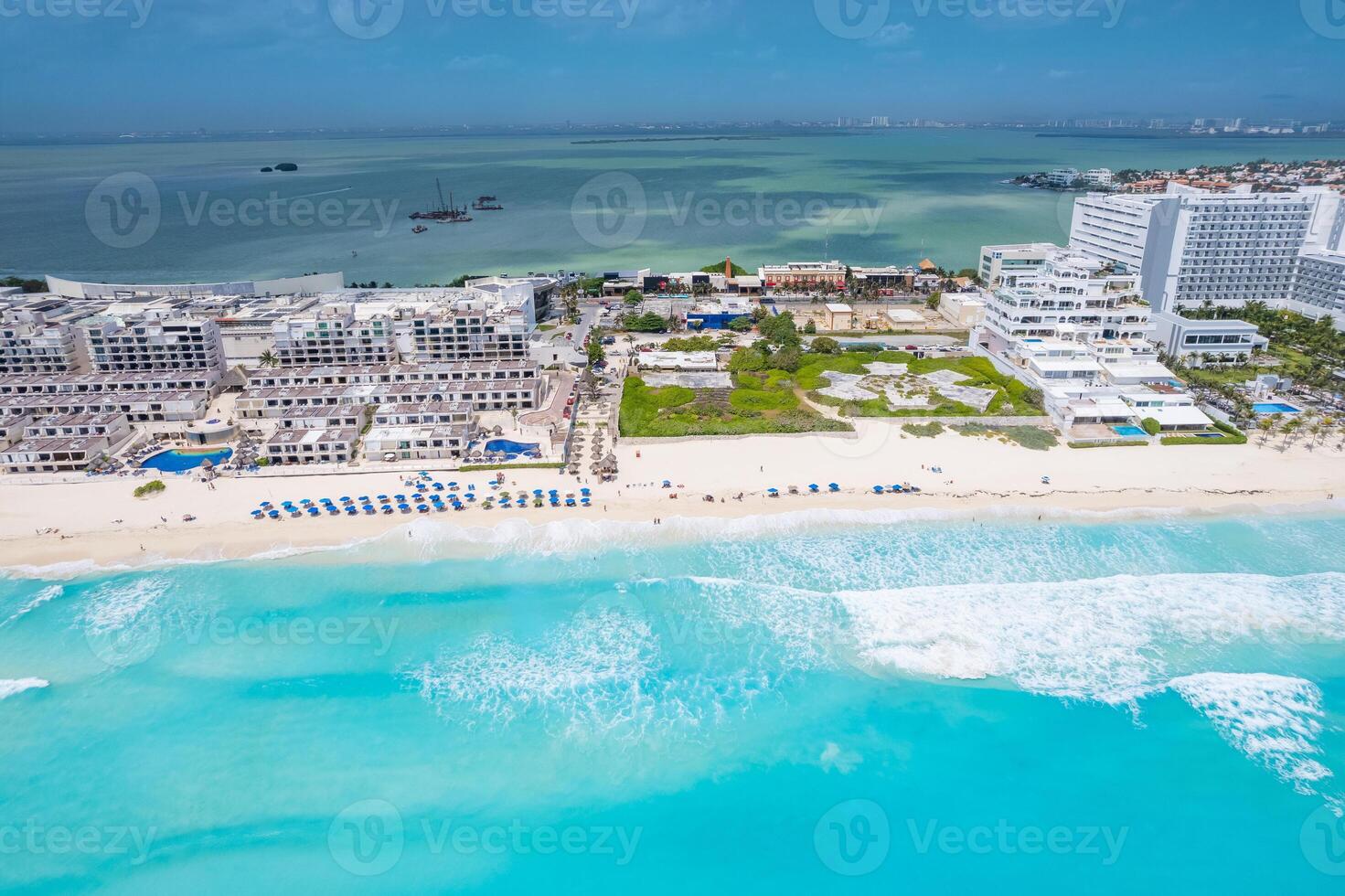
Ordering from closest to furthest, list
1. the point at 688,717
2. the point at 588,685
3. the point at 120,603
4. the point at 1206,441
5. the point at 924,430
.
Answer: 1. the point at 688,717
2. the point at 588,685
3. the point at 120,603
4. the point at 1206,441
5. the point at 924,430

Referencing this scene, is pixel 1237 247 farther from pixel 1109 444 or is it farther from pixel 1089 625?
pixel 1089 625

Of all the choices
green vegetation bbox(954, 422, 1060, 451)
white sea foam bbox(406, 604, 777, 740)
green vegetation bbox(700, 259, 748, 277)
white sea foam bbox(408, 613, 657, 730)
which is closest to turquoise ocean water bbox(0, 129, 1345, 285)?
green vegetation bbox(700, 259, 748, 277)

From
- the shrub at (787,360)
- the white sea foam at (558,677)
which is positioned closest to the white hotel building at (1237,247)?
the shrub at (787,360)

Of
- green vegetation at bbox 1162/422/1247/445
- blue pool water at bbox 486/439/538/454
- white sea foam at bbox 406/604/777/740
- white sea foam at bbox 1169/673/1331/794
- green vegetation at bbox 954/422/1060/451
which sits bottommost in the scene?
white sea foam at bbox 1169/673/1331/794

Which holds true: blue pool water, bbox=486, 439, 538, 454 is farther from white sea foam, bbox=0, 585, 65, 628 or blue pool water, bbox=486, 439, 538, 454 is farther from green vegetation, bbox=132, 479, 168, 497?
white sea foam, bbox=0, 585, 65, 628

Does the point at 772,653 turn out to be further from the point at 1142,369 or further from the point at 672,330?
the point at 672,330

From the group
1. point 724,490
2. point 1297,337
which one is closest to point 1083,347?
point 1297,337
